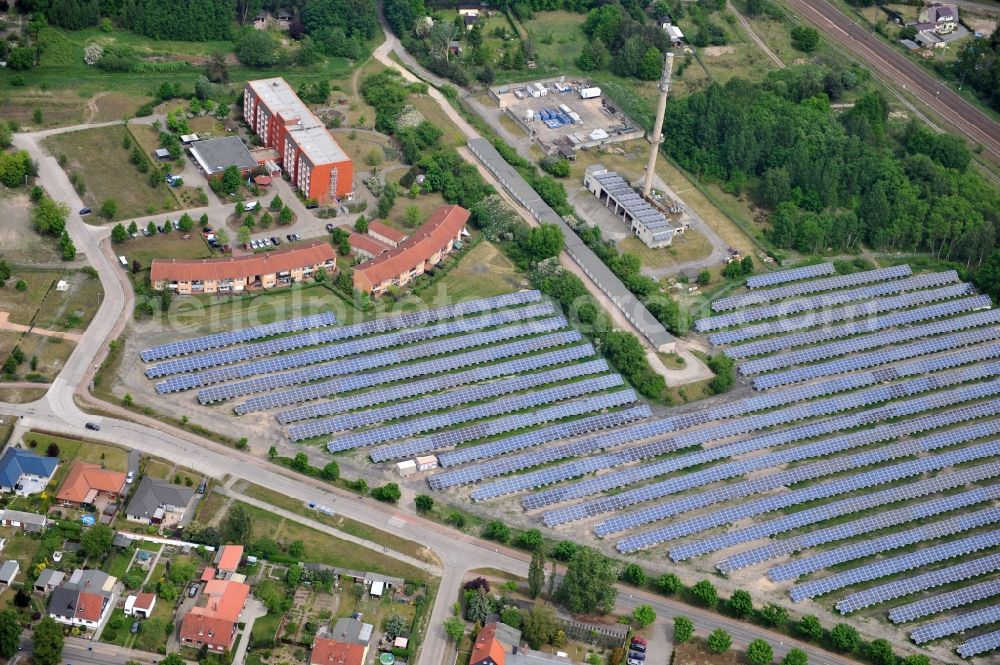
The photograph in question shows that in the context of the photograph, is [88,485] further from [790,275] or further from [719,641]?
[790,275]

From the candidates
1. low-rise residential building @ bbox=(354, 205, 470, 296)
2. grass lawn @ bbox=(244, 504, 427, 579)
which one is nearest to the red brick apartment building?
low-rise residential building @ bbox=(354, 205, 470, 296)

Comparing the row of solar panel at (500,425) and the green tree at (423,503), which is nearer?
the green tree at (423,503)

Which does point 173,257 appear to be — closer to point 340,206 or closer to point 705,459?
point 340,206

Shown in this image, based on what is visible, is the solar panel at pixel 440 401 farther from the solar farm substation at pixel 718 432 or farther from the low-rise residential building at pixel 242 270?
the low-rise residential building at pixel 242 270

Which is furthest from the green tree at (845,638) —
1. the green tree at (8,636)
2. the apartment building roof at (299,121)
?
the apartment building roof at (299,121)

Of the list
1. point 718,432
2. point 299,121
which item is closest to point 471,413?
point 718,432

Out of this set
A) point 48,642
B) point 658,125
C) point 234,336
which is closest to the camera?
point 48,642
